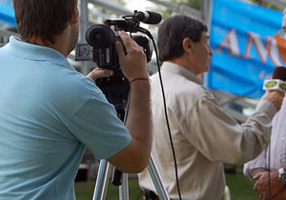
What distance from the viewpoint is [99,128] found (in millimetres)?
1258

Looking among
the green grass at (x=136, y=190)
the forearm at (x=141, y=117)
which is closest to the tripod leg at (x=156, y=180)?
the forearm at (x=141, y=117)

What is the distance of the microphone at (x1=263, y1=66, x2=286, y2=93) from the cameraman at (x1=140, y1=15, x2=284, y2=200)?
4cm

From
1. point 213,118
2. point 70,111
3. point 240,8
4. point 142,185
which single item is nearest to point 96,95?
point 70,111

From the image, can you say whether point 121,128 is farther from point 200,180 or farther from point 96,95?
point 200,180

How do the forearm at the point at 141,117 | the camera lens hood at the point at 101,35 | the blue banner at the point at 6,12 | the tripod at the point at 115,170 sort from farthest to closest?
the blue banner at the point at 6,12 → the tripod at the point at 115,170 → the camera lens hood at the point at 101,35 → the forearm at the point at 141,117

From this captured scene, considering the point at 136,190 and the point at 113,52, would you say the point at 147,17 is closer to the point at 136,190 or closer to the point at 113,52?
the point at 113,52

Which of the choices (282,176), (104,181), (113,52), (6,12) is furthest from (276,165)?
(6,12)

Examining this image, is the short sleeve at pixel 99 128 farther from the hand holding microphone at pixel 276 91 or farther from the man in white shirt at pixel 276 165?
the man in white shirt at pixel 276 165

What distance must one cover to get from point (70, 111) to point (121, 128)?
152 mm

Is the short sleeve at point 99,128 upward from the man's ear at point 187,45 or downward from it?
upward

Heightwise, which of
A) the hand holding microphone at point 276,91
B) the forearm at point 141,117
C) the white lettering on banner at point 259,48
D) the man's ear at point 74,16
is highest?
the man's ear at point 74,16

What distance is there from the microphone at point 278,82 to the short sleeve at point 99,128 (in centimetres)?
138

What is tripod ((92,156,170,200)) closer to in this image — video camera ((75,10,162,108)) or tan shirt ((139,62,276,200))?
video camera ((75,10,162,108))

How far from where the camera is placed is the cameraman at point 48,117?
1.23 metres
